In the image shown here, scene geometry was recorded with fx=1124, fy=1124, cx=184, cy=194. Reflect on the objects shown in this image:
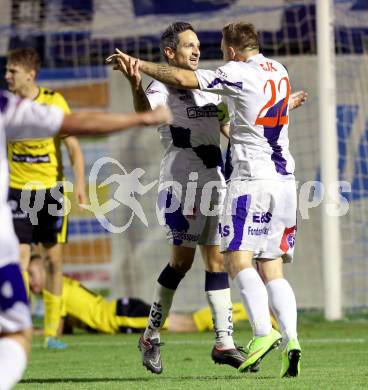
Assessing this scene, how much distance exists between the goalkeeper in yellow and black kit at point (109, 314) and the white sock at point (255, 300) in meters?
4.12

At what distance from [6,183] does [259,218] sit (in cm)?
249

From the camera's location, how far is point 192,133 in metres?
6.54

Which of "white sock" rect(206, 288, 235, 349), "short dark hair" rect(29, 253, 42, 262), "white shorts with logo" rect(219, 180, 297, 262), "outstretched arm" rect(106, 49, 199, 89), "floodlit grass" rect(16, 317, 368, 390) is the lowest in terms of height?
"floodlit grass" rect(16, 317, 368, 390)

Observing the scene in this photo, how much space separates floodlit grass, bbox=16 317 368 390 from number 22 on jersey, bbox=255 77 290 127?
1332mm

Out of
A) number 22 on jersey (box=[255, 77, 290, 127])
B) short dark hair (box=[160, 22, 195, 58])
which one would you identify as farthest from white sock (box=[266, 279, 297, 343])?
short dark hair (box=[160, 22, 195, 58])

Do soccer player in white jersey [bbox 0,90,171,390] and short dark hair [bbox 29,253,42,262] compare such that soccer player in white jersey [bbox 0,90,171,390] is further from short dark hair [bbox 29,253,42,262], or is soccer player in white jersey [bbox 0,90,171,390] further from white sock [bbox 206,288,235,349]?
short dark hair [bbox 29,253,42,262]

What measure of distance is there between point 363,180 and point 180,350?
3911 mm

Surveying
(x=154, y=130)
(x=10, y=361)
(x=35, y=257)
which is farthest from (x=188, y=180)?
(x=154, y=130)

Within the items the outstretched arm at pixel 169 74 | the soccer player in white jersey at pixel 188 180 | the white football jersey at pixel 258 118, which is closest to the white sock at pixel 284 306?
the white football jersey at pixel 258 118

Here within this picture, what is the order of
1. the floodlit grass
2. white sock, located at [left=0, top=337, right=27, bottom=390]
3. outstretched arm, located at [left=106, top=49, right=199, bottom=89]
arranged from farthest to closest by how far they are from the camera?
outstretched arm, located at [left=106, top=49, right=199, bottom=89]
the floodlit grass
white sock, located at [left=0, top=337, right=27, bottom=390]

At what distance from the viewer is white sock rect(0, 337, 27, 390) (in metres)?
3.44

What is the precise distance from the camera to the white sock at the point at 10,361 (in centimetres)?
344

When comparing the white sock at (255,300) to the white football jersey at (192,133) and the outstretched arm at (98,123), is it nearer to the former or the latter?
the white football jersey at (192,133)

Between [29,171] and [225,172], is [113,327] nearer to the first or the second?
[29,171]
